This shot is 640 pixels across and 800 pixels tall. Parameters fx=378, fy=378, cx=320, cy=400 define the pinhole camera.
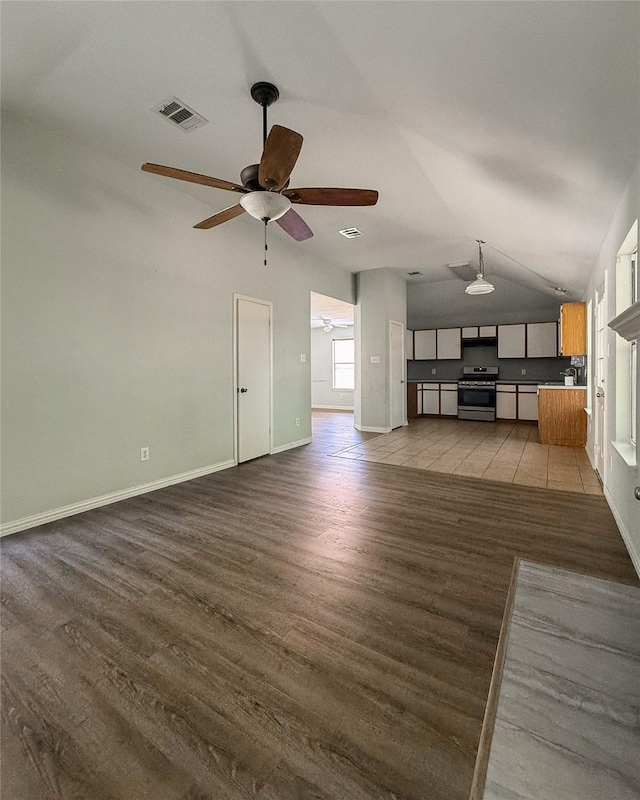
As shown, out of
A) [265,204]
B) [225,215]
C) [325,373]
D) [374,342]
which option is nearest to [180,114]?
[225,215]

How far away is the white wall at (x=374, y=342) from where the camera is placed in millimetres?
7020

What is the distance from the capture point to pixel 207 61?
2.25m

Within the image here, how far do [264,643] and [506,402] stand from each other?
8127 millimetres

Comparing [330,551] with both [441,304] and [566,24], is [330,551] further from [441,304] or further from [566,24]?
[441,304]

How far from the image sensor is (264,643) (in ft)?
5.35

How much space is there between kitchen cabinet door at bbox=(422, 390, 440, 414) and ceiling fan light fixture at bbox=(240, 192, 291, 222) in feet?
24.2

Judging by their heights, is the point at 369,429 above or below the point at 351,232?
below

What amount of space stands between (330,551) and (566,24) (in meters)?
2.79

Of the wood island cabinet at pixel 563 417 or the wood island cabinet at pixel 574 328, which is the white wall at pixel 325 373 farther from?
the wood island cabinet at pixel 574 328

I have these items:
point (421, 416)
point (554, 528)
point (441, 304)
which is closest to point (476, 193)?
point (554, 528)

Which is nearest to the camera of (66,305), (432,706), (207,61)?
(432,706)

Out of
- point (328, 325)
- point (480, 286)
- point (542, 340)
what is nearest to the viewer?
point (480, 286)

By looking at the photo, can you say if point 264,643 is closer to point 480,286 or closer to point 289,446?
Answer: point 289,446

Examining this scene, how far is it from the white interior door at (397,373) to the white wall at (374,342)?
18 cm
